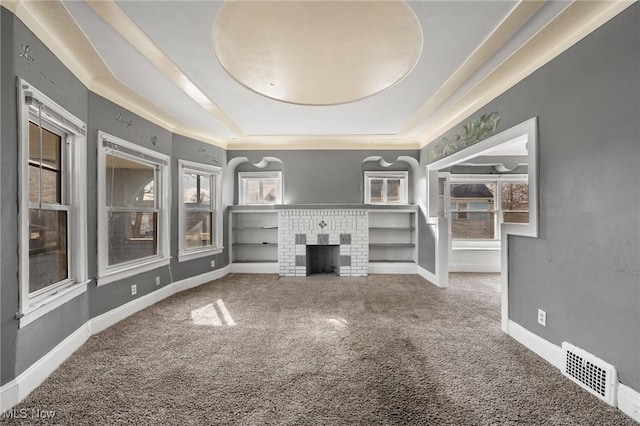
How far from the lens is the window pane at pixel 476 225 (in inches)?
231

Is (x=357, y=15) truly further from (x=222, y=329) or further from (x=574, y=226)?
(x=222, y=329)

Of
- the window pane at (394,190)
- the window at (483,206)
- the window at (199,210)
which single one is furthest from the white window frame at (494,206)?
the window at (199,210)

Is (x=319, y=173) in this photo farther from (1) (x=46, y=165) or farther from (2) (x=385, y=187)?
(1) (x=46, y=165)

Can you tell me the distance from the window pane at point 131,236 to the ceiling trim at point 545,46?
4.23 m

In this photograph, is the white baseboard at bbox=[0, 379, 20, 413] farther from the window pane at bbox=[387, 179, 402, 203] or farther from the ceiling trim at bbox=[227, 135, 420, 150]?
the window pane at bbox=[387, 179, 402, 203]

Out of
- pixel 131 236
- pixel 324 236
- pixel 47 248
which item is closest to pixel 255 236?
pixel 324 236

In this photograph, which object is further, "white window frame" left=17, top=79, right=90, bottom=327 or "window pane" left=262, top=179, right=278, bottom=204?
"window pane" left=262, top=179, right=278, bottom=204

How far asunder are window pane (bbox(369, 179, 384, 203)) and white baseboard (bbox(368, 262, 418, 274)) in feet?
4.37

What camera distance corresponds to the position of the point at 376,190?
5750 mm

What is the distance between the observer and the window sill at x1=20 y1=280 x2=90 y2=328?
1841 mm

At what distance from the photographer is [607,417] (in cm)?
159

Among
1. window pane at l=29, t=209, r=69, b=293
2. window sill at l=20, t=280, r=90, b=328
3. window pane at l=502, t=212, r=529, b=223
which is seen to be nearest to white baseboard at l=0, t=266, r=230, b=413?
window sill at l=20, t=280, r=90, b=328

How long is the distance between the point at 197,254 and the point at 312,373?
324cm

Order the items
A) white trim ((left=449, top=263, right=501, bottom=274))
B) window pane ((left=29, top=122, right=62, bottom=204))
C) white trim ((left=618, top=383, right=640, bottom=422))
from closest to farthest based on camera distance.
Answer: white trim ((left=618, top=383, right=640, bottom=422)) → window pane ((left=29, top=122, right=62, bottom=204)) → white trim ((left=449, top=263, right=501, bottom=274))
